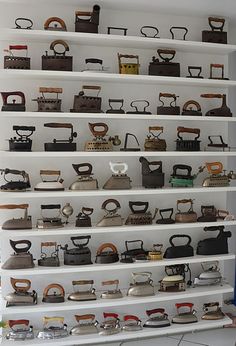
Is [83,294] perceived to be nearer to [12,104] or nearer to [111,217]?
[111,217]

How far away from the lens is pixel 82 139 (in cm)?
192

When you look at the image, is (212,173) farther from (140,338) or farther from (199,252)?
(140,338)

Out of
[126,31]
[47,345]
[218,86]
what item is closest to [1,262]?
[47,345]

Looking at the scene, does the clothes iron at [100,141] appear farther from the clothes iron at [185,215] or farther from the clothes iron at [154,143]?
the clothes iron at [185,215]

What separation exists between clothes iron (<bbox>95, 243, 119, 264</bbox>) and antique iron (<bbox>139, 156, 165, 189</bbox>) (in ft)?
1.11

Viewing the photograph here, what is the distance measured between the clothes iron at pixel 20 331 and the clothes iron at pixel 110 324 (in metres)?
0.32

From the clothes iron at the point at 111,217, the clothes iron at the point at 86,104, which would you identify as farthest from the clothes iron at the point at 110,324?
the clothes iron at the point at 86,104

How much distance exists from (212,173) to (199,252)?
1.32 feet

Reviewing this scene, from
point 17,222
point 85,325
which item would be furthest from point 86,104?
point 85,325

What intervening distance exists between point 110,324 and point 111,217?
51 cm

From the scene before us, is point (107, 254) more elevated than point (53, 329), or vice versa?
point (107, 254)

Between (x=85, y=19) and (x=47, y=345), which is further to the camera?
(x=85, y=19)

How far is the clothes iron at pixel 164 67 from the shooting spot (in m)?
1.92

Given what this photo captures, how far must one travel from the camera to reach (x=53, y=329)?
1.82 m
